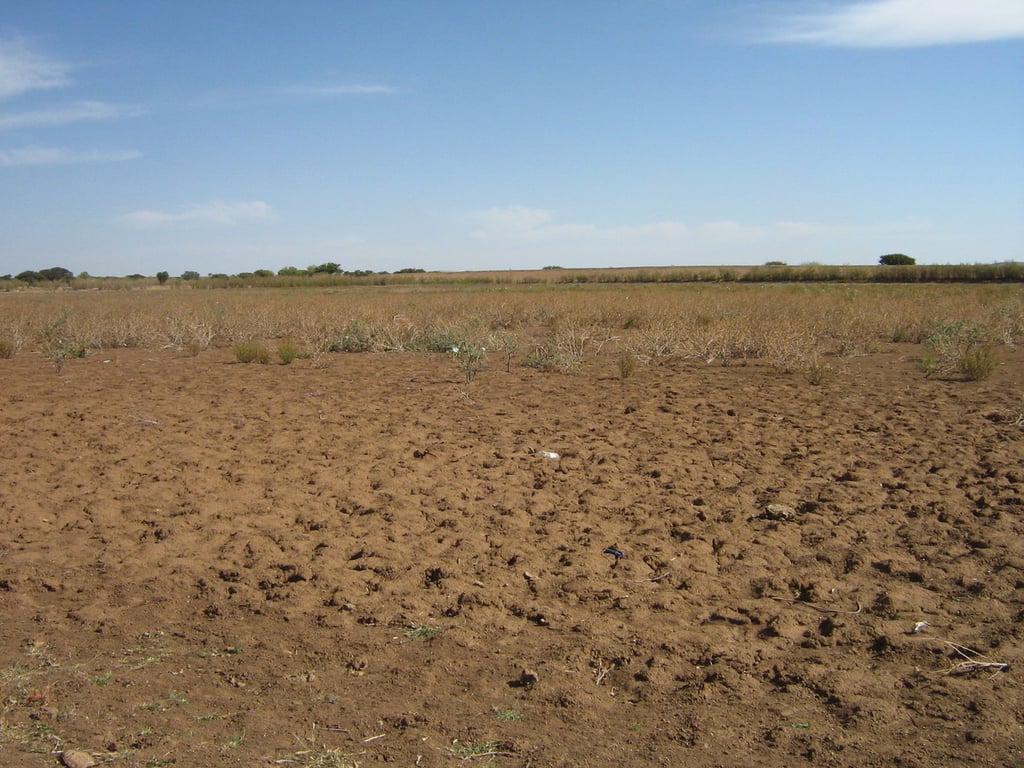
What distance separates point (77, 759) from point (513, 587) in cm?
252

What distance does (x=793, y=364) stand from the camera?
42.8 ft

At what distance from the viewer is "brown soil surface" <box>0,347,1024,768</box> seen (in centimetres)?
350

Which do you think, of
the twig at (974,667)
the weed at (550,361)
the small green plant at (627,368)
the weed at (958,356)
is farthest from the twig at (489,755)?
the weed at (958,356)

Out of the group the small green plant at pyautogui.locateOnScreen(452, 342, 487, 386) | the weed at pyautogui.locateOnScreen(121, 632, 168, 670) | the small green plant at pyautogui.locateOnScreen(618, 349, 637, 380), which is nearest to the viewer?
the weed at pyautogui.locateOnScreen(121, 632, 168, 670)

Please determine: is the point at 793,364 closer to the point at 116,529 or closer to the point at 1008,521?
the point at 1008,521

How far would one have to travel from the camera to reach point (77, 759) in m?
3.18

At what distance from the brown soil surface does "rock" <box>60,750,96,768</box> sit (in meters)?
0.05

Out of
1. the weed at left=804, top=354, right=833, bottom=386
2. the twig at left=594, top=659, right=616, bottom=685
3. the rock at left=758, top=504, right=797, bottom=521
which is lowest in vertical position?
the twig at left=594, top=659, right=616, bottom=685

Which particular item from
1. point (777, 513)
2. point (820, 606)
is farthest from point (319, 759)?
point (777, 513)

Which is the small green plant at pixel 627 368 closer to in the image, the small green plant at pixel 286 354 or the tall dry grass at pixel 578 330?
the tall dry grass at pixel 578 330

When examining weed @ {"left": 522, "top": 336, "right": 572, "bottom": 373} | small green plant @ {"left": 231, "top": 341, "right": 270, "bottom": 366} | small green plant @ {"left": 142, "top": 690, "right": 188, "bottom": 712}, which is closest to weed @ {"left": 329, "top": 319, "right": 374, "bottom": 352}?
small green plant @ {"left": 231, "top": 341, "right": 270, "bottom": 366}

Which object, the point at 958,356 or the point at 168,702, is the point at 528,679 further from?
the point at 958,356

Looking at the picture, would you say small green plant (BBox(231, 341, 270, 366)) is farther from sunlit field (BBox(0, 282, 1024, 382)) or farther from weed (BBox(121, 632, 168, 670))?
weed (BBox(121, 632, 168, 670))

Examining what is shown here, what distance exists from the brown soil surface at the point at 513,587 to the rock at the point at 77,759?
49mm
